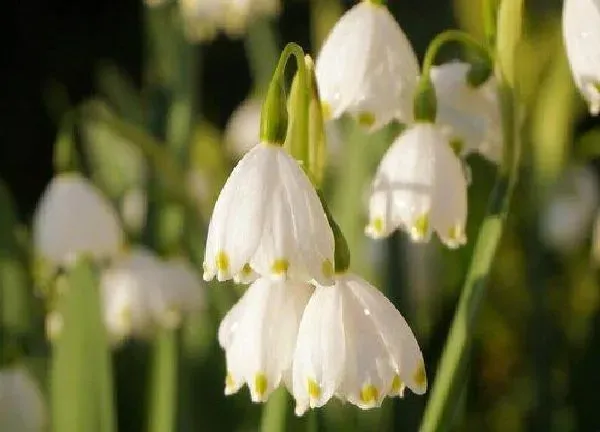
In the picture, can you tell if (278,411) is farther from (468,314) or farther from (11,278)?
(11,278)

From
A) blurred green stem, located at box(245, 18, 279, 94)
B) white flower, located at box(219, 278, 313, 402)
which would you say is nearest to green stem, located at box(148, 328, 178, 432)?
white flower, located at box(219, 278, 313, 402)

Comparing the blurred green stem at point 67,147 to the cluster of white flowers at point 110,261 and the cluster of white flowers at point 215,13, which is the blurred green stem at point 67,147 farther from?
the cluster of white flowers at point 215,13

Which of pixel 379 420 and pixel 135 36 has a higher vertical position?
pixel 135 36

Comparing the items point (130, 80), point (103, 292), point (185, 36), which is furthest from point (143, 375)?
point (130, 80)

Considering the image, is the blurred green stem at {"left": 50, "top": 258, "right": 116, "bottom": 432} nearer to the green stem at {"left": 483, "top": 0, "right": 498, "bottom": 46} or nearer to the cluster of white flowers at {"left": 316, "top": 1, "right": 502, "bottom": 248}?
the cluster of white flowers at {"left": 316, "top": 1, "right": 502, "bottom": 248}

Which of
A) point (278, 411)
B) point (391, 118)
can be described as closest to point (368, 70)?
point (391, 118)

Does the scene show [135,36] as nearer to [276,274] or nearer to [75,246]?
[75,246]
